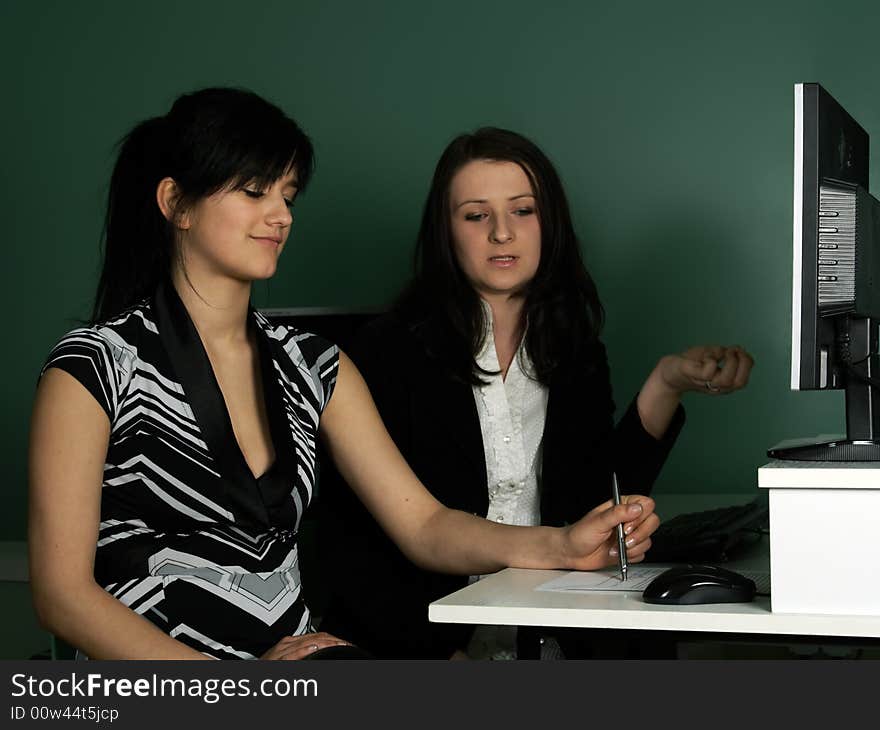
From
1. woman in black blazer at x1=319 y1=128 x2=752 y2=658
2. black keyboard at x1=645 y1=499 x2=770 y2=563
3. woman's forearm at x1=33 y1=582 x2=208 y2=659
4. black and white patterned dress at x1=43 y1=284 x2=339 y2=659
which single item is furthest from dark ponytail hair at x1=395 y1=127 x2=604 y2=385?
woman's forearm at x1=33 y1=582 x2=208 y2=659

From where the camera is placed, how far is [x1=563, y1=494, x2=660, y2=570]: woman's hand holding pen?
1656mm

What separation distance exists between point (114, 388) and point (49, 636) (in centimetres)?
139

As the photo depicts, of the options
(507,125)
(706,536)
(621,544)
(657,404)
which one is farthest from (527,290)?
(507,125)

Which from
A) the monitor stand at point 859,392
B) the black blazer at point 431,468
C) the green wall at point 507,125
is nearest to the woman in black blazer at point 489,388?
the black blazer at point 431,468

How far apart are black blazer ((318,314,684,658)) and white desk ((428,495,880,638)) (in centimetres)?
55

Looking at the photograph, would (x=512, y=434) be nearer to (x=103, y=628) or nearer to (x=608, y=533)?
(x=608, y=533)

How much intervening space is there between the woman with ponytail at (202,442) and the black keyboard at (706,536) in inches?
5.4

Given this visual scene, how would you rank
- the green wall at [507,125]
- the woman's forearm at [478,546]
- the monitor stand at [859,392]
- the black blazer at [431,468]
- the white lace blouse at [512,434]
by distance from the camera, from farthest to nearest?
the green wall at [507,125] → the white lace blouse at [512,434] → the black blazer at [431,468] → the woman's forearm at [478,546] → the monitor stand at [859,392]

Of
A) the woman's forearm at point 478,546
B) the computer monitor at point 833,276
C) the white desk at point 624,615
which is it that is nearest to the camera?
the white desk at point 624,615

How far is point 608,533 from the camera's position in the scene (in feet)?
5.53

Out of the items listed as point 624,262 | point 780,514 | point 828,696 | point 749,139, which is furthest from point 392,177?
point 828,696

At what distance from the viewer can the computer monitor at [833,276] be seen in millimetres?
1496

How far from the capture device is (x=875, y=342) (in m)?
1.68

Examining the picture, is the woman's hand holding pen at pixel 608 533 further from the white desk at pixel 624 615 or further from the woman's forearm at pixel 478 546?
the white desk at pixel 624 615
